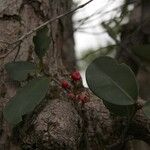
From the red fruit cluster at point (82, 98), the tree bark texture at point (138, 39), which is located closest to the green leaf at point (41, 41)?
the red fruit cluster at point (82, 98)

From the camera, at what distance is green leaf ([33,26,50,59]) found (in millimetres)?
1236

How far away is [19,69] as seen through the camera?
125cm

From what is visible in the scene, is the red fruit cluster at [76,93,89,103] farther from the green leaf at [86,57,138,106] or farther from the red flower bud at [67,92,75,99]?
the green leaf at [86,57,138,106]

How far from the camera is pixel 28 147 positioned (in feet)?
3.77

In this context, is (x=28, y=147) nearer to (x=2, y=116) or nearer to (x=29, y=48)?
(x=2, y=116)

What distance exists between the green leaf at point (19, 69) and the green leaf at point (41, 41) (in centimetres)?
4

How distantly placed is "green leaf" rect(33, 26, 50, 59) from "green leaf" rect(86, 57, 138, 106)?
0.18m

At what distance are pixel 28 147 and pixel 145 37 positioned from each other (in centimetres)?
91

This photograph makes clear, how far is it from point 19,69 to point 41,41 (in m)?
0.09

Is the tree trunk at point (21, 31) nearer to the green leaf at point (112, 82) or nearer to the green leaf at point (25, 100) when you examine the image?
the green leaf at point (25, 100)

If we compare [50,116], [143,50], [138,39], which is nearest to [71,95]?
[50,116]

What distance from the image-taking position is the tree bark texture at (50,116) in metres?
1.14

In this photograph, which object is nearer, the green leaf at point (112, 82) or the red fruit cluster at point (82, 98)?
the green leaf at point (112, 82)

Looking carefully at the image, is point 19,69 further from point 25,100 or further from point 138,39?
point 138,39
